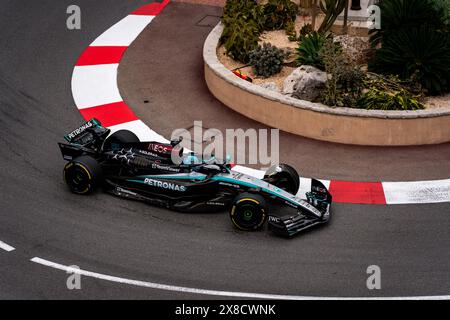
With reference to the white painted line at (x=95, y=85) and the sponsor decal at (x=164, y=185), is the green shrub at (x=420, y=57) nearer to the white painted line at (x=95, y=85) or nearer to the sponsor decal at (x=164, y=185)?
the white painted line at (x=95, y=85)

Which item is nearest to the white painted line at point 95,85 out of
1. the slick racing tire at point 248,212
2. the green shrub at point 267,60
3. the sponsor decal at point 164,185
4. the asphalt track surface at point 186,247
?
the asphalt track surface at point 186,247

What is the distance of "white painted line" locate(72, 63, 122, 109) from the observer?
14776 millimetres

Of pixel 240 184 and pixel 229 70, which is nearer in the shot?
pixel 240 184

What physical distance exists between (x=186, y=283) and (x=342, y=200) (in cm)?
305

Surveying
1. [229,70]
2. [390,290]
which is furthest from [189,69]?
[390,290]

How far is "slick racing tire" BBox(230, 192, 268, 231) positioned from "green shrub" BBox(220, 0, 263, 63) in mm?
5112

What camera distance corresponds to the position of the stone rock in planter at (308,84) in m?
13.6

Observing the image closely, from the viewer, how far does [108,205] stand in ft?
38.0

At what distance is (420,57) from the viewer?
14.2 m

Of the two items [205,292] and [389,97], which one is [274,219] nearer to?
[205,292]

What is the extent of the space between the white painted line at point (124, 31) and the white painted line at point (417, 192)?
7.50 m
